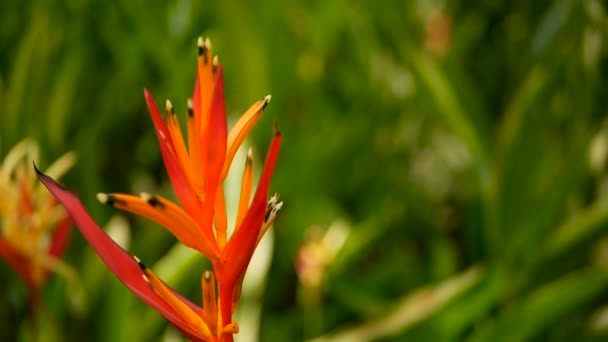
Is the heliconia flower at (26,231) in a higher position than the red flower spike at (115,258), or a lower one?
higher

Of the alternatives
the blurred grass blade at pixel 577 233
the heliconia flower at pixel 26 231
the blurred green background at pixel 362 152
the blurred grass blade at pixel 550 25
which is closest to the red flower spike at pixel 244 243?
the heliconia flower at pixel 26 231

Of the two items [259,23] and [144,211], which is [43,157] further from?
[144,211]

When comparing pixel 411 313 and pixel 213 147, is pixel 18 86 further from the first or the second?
pixel 213 147

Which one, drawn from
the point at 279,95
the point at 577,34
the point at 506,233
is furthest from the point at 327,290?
the point at 577,34

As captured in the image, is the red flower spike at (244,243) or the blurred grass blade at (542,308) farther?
the blurred grass blade at (542,308)

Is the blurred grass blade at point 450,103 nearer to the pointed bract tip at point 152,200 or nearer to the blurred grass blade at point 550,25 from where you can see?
the blurred grass blade at point 550,25

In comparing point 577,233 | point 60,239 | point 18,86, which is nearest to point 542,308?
point 577,233
